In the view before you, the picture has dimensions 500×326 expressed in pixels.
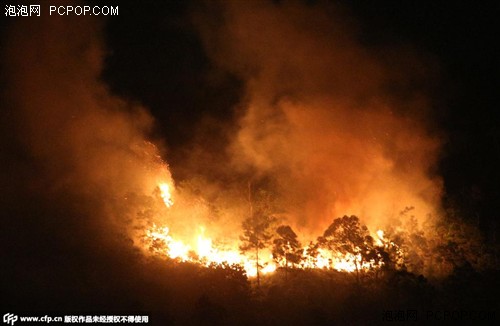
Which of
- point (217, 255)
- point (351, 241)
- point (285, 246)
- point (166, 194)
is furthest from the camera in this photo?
point (166, 194)

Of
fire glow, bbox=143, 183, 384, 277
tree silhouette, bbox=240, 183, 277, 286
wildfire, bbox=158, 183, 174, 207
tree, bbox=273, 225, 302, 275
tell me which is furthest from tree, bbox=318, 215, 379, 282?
wildfire, bbox=158, 183, 174, 207

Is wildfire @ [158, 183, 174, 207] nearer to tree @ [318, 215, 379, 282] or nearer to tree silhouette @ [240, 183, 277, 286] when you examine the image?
tree silhouette @ [240, 183, 277, 286]

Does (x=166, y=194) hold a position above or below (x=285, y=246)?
above

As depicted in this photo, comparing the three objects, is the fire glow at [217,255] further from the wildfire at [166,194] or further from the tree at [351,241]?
the tree at [351,241]

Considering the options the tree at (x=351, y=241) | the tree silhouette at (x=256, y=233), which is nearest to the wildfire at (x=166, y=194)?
the tree silhouette at (x=256, y=233)

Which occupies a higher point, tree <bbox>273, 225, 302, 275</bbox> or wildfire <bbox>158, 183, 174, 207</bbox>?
wildfire <bbox>158, 183, 174, 207</bbox>

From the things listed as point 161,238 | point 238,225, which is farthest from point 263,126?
point 161,238

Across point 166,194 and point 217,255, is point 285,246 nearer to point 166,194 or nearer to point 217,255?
point 217,255

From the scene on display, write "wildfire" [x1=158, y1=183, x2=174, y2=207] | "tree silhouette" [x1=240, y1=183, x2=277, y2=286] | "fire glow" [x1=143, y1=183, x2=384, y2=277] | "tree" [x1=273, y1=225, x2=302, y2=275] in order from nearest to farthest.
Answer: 1. "tree" [x1=273, y1=225, x2=302, y2=275]
2. "tree silhouette" [x1=240, y1=183, x2=277, y2=286]
3. "fire glow" [x1=143, y1=183, x2=384, y2=277]
4. "wildfire" [x1=158, y1=183, x2=174, y2=207]

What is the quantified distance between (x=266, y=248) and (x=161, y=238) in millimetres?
4150

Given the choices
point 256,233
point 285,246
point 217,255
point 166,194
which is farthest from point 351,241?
point 166,194

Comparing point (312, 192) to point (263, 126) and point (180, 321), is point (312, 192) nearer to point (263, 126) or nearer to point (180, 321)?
point (263, 126)

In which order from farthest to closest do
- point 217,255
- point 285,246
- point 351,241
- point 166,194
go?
point 166,194 → point 217,255 → point 285,246 → point 351,241

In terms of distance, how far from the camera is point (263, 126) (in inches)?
807
